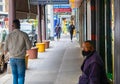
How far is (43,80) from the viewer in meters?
11.8

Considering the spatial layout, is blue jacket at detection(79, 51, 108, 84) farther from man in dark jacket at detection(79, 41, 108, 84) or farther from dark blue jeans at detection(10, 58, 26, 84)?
dark blue jeans at detection(10, 58, 26, 84)

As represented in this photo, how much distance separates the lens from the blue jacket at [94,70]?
228 inches

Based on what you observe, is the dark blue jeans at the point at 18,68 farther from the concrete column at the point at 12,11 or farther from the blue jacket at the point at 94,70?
the concrete column at the point at 12,11

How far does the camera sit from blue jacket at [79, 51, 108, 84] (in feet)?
19.0

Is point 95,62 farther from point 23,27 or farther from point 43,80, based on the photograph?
point 23,27

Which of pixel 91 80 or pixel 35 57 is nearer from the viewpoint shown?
pixel 91 80

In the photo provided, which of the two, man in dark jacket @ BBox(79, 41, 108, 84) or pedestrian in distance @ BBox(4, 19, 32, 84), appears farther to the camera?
pedestrian in distance @ BBox(4, 19, 32, 84)

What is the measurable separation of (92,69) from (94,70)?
50 millimetres

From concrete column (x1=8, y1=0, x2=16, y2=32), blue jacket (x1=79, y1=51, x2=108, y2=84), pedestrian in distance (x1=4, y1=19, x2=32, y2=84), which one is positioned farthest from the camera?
concrete column (x1=8, y1=0, x2=16, y2=32)

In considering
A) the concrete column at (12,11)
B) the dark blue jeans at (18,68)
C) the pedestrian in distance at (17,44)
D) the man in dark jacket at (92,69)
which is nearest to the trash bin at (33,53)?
the concrete column at (12,11)

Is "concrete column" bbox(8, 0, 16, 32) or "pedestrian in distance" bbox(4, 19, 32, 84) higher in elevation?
"concrete column" bbox(8, 0, 16, 32)

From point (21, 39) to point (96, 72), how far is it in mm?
3597

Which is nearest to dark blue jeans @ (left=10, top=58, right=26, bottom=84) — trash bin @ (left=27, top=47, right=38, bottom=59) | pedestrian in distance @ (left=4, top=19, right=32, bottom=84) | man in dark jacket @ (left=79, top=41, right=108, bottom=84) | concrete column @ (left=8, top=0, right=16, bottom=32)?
pedestrian in distance @ (left=4, top=19, right=32, bottom=84)

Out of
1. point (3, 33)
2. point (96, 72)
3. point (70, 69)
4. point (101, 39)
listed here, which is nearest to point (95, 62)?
point (96, 72)
